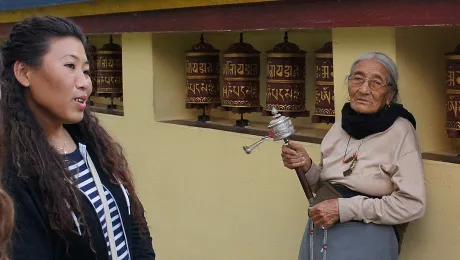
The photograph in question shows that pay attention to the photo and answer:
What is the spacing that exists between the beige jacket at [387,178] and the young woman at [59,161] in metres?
1.00

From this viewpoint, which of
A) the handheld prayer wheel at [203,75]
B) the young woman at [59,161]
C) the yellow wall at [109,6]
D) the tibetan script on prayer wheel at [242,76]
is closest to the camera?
the young woman at [59,161]

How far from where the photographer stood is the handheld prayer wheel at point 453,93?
11.5 ft

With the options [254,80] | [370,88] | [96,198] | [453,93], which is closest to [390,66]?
[370,88]

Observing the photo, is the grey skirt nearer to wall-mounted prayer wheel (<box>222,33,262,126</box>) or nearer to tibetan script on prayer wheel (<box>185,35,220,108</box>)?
wall-mounted prayer wheel (<box>222,33,262,126</box>)

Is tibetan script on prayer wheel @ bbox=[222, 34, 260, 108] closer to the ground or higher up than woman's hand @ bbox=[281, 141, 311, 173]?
higher up

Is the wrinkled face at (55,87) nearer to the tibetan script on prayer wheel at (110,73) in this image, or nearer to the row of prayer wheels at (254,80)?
the row of prayer wheels at (254,80)

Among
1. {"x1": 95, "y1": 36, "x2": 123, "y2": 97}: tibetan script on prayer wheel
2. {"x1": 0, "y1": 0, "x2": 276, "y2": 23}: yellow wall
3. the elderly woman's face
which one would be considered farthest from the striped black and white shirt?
{"x1": 95, "y1": 36, "x2": 123, "y2": 97}: tibetan script on prayer wheel

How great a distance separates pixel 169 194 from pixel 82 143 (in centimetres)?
283

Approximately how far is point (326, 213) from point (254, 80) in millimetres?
1726

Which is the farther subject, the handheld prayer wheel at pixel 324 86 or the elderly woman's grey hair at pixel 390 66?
the handheld prayer wheel at pixel 324 86

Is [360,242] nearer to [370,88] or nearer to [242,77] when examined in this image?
[370,88]

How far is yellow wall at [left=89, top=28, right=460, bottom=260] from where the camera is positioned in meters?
3.53

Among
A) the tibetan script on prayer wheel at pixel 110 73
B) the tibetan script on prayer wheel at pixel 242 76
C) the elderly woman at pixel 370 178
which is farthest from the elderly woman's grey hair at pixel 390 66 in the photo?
the tibetan script on prayer wheel at pixel 110 73

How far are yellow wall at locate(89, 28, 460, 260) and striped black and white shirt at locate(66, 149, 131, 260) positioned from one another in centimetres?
160
